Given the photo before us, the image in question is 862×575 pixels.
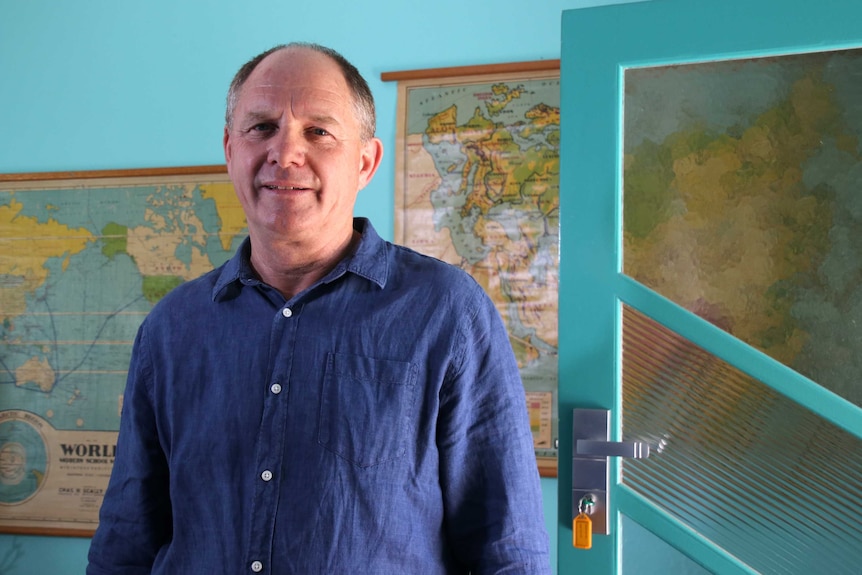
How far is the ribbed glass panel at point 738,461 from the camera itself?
1281mm

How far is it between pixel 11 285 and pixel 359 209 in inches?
43.6

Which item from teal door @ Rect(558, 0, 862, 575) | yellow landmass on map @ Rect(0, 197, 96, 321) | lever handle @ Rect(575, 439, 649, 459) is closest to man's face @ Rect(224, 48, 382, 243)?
teal door @ Rect(558, 0, 862, 575)

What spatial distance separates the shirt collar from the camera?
1135 mm

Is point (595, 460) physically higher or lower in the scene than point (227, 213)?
lower

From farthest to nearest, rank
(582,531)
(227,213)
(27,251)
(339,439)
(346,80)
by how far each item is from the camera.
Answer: (27,251)
(227,213)
(582,531)
(346,80)
(339,439)

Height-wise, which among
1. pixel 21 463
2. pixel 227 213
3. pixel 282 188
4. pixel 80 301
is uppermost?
pixel 227 213

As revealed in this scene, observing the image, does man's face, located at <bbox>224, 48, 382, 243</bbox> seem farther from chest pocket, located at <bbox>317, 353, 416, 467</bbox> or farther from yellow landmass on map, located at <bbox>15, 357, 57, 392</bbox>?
yellow landmass on map, located at <bbox>15, 357, 57, 392</bbox>

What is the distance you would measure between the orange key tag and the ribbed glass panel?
0.34ft

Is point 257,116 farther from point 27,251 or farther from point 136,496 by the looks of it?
point 27,251

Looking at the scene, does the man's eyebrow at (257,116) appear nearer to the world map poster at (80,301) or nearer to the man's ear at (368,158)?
the man's ear at (368,158)

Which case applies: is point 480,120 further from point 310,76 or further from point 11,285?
point 11,285

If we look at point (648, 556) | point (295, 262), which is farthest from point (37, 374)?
point (648, 556)

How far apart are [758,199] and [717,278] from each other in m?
0.14

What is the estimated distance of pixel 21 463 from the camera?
249 cm
